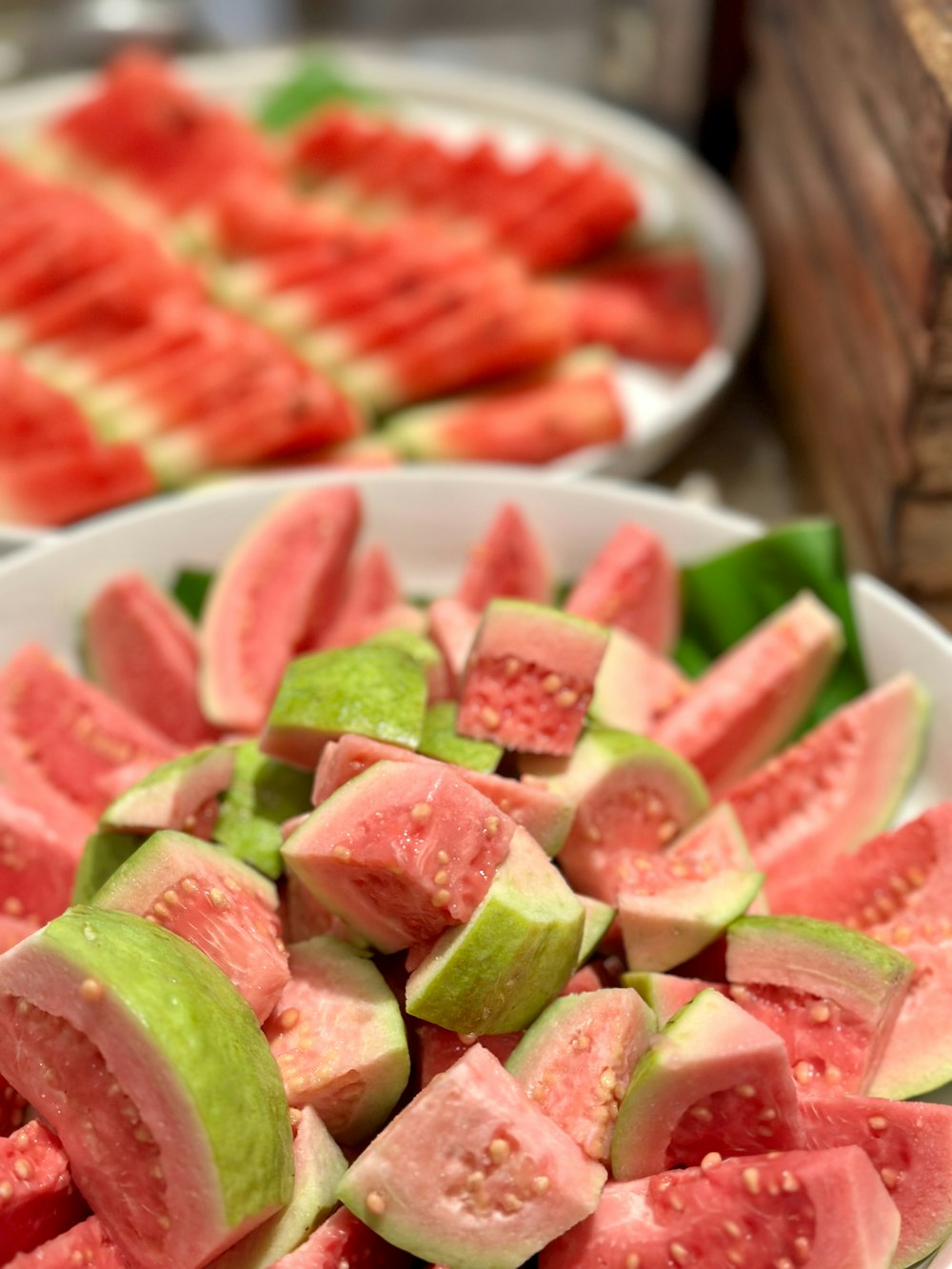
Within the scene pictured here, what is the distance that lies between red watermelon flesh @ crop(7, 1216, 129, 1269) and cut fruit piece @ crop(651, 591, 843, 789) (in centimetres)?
97

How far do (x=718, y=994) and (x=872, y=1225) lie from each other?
9.9 inches

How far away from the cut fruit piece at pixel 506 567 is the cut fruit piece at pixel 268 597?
0.21 metres

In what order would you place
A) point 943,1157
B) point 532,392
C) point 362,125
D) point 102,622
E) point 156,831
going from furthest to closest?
1. point 362,125
2. point 532,392
3. point 102,622
4. point 156,831
5. point 943,1157

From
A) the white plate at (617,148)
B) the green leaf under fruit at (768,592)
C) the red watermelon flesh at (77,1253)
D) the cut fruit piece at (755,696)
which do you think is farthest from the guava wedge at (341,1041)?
the white plate at (617,148)

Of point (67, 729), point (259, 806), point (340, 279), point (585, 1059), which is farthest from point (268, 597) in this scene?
point (340, 279)

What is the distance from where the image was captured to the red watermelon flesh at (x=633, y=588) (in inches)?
77.2

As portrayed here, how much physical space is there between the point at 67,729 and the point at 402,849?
0.75 metres

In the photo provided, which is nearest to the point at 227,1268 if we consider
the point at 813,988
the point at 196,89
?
the point at 813,988

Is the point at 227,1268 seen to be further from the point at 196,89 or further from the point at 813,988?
the point at 196,89

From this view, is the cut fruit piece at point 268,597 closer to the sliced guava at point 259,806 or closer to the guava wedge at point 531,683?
the sliced guava at point 259,806

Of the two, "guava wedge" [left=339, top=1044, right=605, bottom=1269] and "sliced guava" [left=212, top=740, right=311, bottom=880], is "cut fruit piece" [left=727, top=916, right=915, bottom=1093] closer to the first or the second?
"guava wedge" [left=339, top=1044, right=605, bottom=1269]

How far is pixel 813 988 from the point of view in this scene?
4.45ft

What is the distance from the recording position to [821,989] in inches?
53.2

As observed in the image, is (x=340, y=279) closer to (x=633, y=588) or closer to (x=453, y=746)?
(x=633, y=588)
